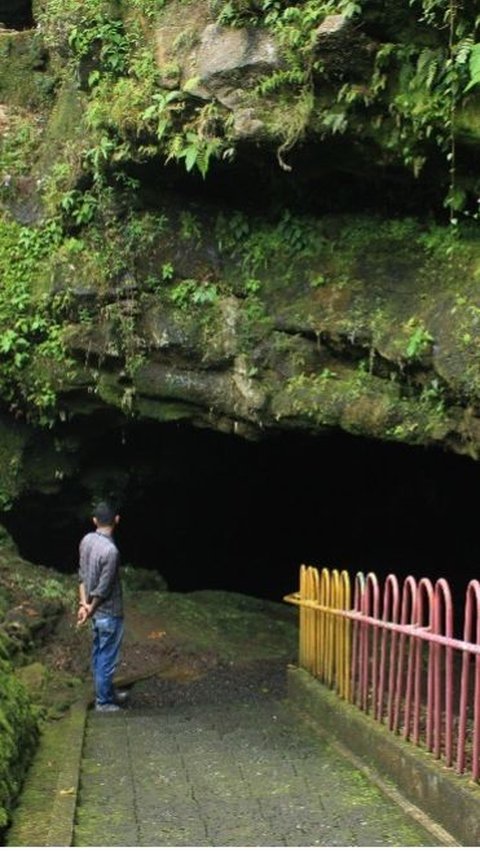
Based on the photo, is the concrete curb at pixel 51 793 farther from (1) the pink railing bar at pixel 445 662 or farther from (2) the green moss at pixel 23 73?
(2) the green moss at pixel 23 73

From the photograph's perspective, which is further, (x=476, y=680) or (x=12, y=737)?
(x=12, y=737)

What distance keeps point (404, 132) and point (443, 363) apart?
182 centimetres

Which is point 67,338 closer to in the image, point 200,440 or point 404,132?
point 200,440

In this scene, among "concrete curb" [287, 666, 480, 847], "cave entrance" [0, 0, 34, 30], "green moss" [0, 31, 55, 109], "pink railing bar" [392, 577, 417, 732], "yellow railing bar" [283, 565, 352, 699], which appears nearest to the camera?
"concrete curb" [287, 666, 480, 847]

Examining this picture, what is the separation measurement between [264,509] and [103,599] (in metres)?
7.51


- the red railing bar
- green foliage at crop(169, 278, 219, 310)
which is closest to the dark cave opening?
green foliage at crop(169, 278, 219, 310)

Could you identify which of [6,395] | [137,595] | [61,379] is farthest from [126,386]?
[137,595]

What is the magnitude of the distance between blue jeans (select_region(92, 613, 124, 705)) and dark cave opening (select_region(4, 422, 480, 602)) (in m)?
3.23

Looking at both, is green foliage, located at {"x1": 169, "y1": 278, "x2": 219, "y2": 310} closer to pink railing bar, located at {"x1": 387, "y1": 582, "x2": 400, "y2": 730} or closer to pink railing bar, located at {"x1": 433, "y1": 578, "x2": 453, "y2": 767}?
pink railing bar, located at {"x1": 387, "y1": 582, "x2": 400, "y2": 730}

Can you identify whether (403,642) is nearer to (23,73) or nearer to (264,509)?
A: (23,73)

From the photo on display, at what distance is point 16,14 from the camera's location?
1330cm

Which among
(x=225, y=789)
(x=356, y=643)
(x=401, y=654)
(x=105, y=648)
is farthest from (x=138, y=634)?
(x=401, y=654)

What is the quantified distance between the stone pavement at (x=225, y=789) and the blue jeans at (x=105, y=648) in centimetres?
49

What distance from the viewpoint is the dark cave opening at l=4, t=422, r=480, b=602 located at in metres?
11.6
